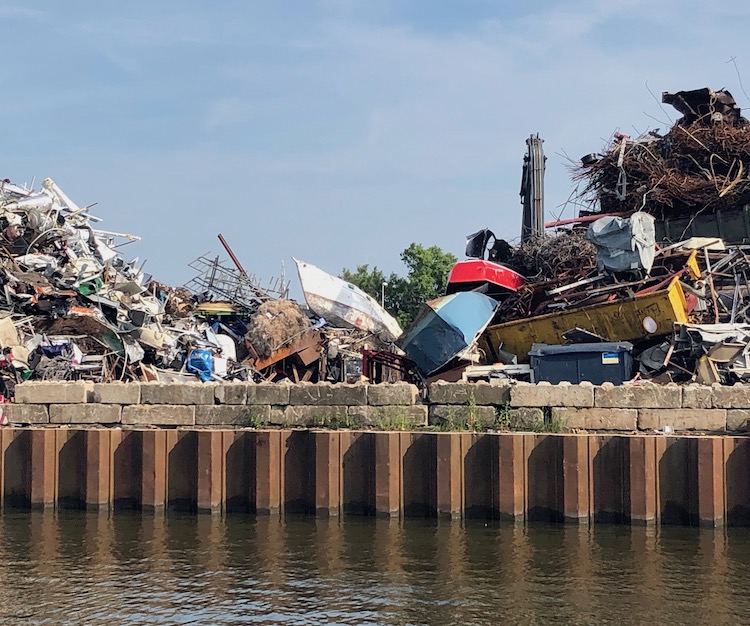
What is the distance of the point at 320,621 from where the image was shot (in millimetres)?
9305

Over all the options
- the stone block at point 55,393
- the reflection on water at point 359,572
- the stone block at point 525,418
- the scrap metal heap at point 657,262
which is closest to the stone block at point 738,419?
the reflection on water at point 359,572

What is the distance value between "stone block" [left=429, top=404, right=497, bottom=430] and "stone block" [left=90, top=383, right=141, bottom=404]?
489 cm

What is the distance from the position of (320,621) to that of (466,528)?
3974 millimetres

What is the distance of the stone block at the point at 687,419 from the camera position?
45.2 feet

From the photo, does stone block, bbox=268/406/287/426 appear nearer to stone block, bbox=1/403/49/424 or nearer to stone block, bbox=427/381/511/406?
stone block, bbox=427/381/511/406

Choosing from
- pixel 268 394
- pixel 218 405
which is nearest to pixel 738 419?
pixel 268 394

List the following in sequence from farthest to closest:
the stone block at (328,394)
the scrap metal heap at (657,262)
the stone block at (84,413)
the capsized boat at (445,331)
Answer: the capsized boat at (445,331), the scrap metal heap at (657,262), the stone block at (84,413), the stone block at (328,394)

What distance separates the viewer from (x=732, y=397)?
1383cm

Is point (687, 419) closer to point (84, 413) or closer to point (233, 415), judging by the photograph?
point (233, 415)

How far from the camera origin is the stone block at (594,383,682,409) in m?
13.9

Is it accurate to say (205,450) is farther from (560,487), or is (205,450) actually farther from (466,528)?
(560,487)

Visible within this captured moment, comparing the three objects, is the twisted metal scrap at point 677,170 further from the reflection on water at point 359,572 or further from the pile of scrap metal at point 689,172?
the reflection on water at point 359,572

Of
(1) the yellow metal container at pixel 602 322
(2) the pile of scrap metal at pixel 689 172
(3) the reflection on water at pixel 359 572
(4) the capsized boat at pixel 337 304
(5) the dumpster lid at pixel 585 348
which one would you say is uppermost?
(2) the pile of scrap metal at pixel 689 172

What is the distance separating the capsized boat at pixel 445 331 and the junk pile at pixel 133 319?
4305mm
